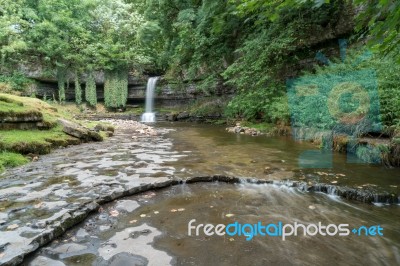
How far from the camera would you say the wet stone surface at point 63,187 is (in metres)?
2.83

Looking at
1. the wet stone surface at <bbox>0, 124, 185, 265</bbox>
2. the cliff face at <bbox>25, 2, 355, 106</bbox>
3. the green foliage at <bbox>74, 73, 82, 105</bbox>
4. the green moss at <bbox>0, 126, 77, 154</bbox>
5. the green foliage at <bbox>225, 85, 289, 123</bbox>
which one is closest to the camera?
the wet stone surface at <bbox>0, 124, 185, 265</bbox>

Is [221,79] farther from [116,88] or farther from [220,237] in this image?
[220,237]

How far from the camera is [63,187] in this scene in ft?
14.1

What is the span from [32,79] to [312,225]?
26156 mm

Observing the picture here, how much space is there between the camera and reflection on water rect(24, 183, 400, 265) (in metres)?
Answer: 2.57

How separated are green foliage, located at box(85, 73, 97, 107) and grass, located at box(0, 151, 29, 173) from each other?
20945 mm

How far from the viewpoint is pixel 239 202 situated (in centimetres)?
400

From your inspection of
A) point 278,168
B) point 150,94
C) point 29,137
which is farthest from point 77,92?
point 278,168

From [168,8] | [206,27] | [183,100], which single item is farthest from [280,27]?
[183,100]

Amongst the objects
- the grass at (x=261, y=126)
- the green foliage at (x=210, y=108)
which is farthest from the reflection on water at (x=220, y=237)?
the green foliage at (x=210, y=108)

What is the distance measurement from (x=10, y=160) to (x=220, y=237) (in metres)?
4.90

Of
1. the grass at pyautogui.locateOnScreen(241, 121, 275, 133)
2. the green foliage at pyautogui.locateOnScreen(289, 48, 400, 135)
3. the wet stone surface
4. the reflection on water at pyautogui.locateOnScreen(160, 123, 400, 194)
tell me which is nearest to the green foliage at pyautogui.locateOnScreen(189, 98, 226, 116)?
the grass at pyautogui.locateOnScreen(241, 121, 275, 133)

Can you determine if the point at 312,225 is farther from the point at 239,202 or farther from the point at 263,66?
the point at 263,66

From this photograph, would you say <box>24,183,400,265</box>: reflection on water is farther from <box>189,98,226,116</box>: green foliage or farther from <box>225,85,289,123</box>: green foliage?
<box>189,98,226,116</box>: green foliage
